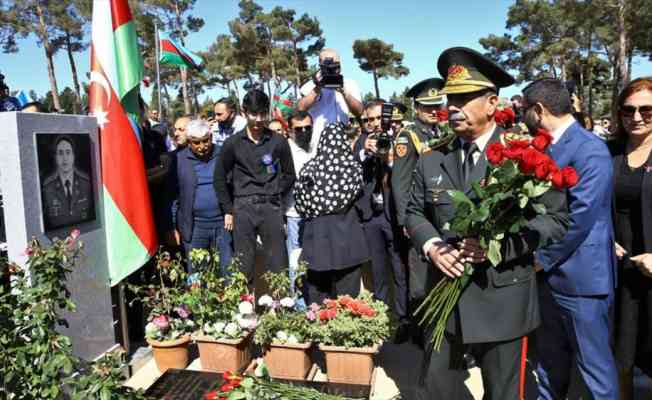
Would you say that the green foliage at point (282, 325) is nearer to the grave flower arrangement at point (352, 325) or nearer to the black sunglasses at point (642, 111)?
the grave flower arrangement at point (352, 325)

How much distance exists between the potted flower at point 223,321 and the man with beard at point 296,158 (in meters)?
0.94

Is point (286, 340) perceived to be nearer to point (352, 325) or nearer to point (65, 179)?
point (352, 325)

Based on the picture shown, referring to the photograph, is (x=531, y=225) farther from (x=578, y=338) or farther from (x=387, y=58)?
(x=387, y=58)

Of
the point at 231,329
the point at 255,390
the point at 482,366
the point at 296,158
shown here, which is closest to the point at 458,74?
the point at 482,366

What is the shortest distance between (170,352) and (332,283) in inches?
54.2

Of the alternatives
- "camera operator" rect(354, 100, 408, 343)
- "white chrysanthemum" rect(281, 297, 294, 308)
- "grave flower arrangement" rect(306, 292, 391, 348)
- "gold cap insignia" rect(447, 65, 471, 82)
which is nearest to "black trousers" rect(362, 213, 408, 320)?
"camera operator" rect(354, 100, 408, 343)

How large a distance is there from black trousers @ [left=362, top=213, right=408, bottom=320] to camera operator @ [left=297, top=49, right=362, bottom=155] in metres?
1.04

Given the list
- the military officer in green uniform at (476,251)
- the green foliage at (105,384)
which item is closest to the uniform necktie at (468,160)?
the military officer in green uniform at (476,251)

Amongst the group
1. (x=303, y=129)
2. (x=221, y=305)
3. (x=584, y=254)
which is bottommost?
(x=221, y=305)

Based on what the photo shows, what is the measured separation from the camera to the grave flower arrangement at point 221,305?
11.8ft

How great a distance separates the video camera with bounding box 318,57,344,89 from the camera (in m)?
4.39

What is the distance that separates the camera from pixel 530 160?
187 cm

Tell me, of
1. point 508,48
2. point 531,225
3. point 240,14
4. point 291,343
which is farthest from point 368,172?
point 240,14

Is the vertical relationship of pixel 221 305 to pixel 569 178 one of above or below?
below
